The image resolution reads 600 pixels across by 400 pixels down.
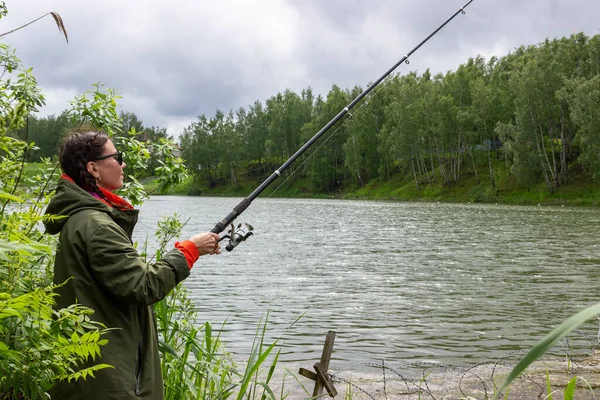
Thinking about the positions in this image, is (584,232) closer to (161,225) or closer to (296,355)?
(296,355)

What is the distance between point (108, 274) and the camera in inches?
110

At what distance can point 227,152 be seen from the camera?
106000 mm

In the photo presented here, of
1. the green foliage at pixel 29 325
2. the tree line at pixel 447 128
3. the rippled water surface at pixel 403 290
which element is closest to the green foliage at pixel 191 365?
the green foliage at pixel 29 325

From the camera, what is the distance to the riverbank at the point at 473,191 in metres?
51.5

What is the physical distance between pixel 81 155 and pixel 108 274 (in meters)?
0.67

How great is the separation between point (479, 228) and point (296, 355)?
23634 mm

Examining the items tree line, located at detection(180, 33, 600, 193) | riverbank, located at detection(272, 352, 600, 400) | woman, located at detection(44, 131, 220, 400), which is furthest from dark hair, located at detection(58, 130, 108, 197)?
tree line, located at detection(180, 33, 600, 193)

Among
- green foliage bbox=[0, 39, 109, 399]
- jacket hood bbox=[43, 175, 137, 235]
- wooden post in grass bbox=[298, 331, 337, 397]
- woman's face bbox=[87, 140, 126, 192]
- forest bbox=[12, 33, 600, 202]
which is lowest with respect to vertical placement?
wooden post in grass bbox=[298, 331, 337, 397]

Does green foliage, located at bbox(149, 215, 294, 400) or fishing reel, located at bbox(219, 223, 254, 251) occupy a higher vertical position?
fishing reel, located at bbox(219, 223, 254, 251)

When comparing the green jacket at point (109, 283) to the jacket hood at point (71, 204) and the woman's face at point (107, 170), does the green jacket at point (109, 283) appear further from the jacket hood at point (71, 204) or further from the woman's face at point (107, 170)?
the woman's face at point (107, 170)

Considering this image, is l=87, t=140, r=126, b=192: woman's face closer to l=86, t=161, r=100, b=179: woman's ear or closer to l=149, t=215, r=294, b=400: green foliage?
l=86, t=161, r=100, b=179: woman's ear

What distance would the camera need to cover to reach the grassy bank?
51562mm

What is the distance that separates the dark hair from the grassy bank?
3052 centimetres

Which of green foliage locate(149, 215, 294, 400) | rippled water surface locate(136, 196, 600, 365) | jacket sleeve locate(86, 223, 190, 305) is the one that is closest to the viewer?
jacket sleeve locate(86, 223, 190, 305)
